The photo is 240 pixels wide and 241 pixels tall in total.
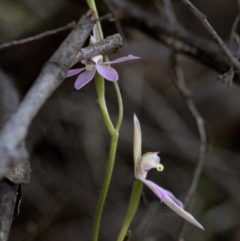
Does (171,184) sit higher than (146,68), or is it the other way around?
(146,68)

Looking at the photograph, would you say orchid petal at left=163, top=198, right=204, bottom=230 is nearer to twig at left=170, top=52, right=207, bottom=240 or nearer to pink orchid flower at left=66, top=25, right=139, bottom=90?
pink orchid flower at left=66, top=25, right=139, bottom=90

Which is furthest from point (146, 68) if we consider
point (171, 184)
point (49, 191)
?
point (49, 191)

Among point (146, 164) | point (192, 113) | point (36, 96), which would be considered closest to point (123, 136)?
point (192, 113)

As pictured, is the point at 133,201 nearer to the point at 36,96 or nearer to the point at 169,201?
the point at 169,201

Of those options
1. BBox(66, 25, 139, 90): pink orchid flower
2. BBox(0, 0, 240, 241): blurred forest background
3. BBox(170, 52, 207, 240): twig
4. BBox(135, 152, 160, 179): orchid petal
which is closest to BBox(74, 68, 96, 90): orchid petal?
BBox(66, 25, 139, 90): pink orchid flower

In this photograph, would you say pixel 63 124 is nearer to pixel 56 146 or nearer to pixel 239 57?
pixel 56 146

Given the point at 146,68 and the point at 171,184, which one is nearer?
the point at 171,184

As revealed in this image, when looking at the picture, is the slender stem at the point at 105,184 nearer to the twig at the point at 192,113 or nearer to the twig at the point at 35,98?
the twig at the point at 35,98
